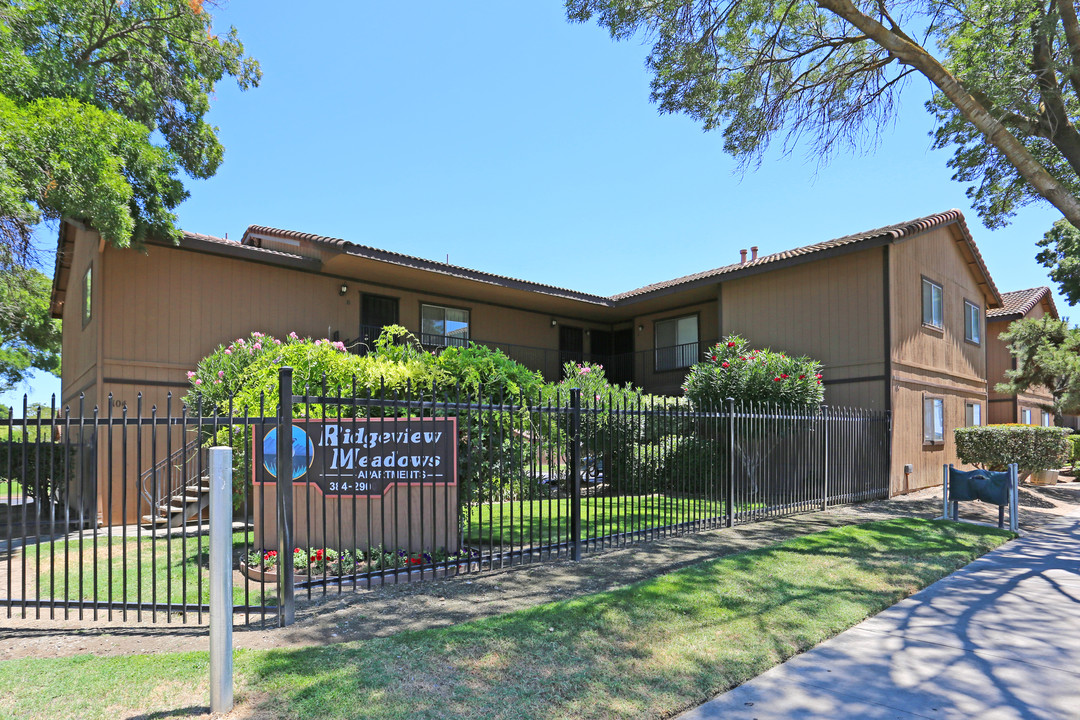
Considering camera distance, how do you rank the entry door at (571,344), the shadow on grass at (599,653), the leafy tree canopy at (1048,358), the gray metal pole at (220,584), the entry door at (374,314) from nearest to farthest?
the gray metal pole at (220,584)
the shadow on grass at (599,653)
the entry door at (374,314)
the leafy tree canopy at (1048,358)
the entry door at (571,344)

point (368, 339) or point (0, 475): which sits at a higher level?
point (368, 339)

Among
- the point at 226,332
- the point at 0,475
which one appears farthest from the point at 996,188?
the point at 0,475

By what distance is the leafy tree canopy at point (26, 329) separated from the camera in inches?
656

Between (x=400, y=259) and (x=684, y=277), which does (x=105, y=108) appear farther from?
(x=684, y=277)

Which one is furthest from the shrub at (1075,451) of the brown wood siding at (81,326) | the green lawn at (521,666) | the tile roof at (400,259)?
the brown wood siding at (81,326)

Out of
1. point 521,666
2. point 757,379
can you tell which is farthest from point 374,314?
point 521,666

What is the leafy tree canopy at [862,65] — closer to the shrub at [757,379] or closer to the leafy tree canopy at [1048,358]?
the shrub at [757,379]

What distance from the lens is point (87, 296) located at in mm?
13875

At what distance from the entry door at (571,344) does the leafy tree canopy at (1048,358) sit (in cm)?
1353

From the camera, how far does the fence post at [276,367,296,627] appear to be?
5109 mm

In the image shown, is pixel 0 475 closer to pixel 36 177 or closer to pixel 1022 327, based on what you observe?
pixel 36 177

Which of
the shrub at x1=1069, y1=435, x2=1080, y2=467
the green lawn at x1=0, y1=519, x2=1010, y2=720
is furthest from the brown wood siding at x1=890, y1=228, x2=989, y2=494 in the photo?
the green lawn at x1=0, y1=519, x2=1010, y2=720

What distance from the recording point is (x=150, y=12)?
13.3m

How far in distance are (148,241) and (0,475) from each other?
5.16 metres
